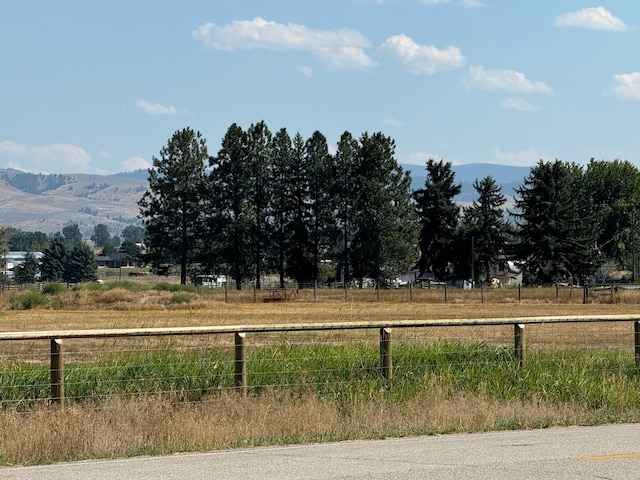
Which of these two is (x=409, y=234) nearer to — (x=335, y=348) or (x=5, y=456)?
(x=335, y=348)

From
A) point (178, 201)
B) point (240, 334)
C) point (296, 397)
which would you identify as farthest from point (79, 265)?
point (240, 334)

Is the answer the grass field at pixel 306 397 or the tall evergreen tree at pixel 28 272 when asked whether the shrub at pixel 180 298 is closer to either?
the grass field at pixel 306 397

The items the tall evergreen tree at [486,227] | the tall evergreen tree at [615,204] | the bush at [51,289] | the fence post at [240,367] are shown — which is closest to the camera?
the fence post at [240,367]

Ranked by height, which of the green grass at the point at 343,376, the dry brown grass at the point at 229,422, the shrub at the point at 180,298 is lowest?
the shrub at the point at 180,298

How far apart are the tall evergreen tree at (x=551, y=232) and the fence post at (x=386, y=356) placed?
78.3m

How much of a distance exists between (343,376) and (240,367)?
1778 mm

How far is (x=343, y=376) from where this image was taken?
13.1m

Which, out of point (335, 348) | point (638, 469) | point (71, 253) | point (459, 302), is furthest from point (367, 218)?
point (71, 253)

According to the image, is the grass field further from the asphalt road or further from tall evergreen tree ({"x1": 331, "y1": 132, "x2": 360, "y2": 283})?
tall evergreen tree ({"x1": 331, "y1": 132, "x2": 360, "y2": 283})

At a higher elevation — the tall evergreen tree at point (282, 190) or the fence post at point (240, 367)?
the tall evergreen tree at point (282, 190)

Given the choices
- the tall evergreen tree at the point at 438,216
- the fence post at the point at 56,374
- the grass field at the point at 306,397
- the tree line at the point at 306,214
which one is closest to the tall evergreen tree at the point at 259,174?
the tree line at the point at 306,214

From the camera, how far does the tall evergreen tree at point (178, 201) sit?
88.6 metres

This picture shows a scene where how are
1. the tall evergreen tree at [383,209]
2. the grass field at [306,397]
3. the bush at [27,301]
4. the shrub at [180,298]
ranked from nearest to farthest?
1. the grass field at [306,397]
2. the bush at [27,301]
3. the shrub at [180,298]
4. the tall evergreen tree at [383,209]

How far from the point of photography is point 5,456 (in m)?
→ 9.40
